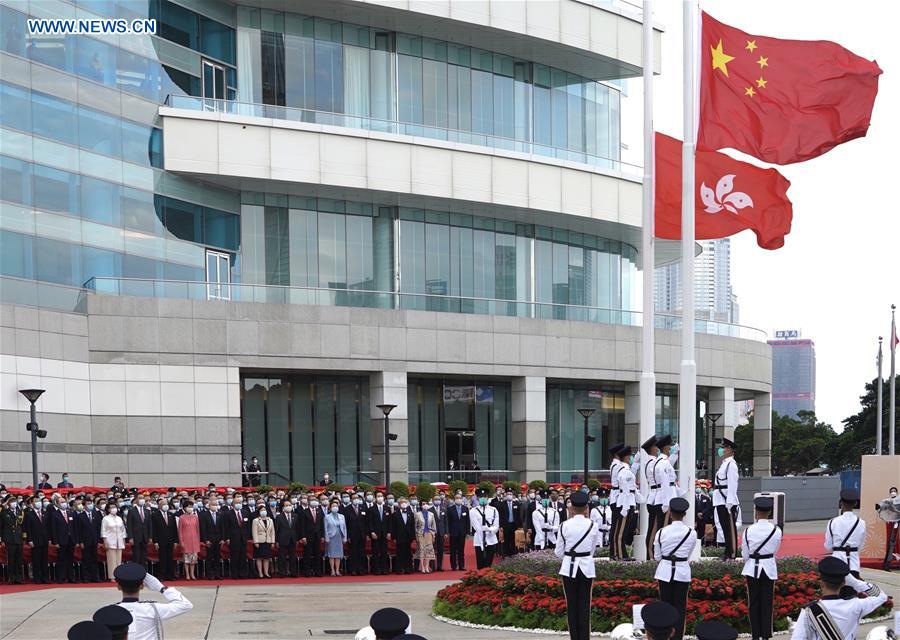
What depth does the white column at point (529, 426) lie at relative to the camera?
1825 inches

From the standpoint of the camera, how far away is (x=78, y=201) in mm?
38438

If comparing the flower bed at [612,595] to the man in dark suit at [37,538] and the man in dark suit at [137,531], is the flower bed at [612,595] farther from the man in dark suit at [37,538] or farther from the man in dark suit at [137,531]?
the man in dark suit at [37,538]

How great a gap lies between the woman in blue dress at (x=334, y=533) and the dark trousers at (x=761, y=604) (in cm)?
1259

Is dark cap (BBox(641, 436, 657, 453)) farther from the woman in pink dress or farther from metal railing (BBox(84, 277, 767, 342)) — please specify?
metal railing (BBox(84, 277, 767, 342))

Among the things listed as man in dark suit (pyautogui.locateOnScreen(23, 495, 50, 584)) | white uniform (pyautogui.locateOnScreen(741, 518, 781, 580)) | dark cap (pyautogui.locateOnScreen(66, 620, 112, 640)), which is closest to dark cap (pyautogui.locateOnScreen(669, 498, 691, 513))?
white uniform (pyautogui.locateOnScreen(741, 518, 781, 580))

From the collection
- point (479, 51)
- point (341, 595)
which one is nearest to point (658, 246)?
point (479, 51)

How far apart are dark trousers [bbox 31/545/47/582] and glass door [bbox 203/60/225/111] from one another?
2166 cm

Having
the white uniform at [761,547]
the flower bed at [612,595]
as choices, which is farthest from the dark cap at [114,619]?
the flower bed at [612,595]

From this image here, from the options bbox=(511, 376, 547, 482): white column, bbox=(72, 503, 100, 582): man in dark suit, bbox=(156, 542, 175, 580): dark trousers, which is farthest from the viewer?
bbox=(511, 376, 547, 482): white column

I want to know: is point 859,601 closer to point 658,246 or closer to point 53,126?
point 53,126

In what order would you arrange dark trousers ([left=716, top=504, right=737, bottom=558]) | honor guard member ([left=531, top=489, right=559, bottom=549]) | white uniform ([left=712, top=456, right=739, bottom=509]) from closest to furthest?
white uniform ([left=712, top=456, right=739, bottom=509]) < dark trousers ([left=716, top=504, right=737, bottom=558]) < honor guard member ([left=531, top=489, right=559, bottom=549])

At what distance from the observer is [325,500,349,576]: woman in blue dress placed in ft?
86.8

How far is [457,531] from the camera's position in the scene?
28.1 metres

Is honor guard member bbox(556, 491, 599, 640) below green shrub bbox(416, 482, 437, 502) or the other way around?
the other way around
